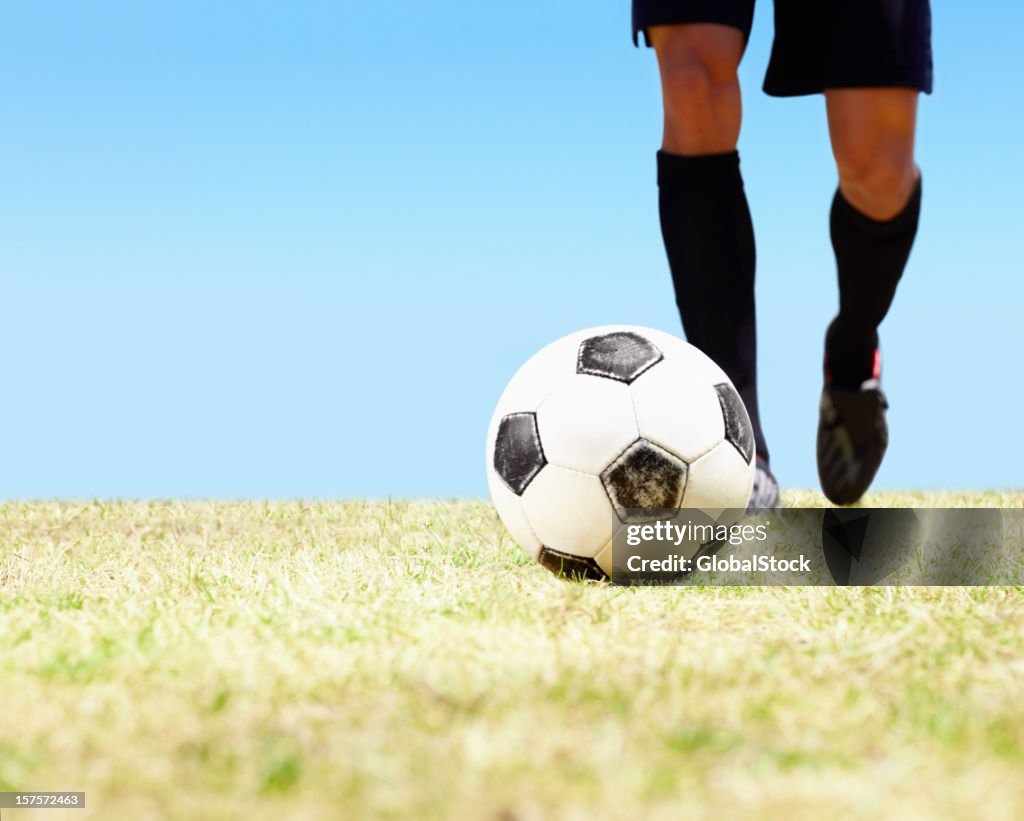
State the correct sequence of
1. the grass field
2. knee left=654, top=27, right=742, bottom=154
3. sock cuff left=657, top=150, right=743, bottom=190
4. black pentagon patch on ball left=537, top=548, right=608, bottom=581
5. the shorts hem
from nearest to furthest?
the grass field → black pentagon patch on ball left=537, top=548, right=608, bottom=581 → knee left=654, top=27, right=742, bottom=154 → the shorts hem → sock cuff left=657, top=150, right=743, bottom=190

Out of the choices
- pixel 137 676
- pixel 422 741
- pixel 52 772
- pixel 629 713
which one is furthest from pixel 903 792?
pixel 137 676

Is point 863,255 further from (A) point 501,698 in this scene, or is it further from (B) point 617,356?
(A) point 501,698

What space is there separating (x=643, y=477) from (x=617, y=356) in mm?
380

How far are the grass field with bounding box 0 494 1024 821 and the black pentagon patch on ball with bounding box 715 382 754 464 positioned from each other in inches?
17.2

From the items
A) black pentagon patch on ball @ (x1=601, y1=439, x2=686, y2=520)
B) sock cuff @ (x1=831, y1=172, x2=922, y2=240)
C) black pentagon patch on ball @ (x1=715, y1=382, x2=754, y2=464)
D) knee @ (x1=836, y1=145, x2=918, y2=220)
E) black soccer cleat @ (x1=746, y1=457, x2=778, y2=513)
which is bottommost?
black soccer cleat @ (x1=746, y1=457, x2=778, y2=513)

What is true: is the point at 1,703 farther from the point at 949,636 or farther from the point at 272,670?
the point at 949,636

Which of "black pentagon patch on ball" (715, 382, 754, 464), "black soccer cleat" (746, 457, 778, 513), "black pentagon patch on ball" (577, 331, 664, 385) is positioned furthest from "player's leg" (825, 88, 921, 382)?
"black pentagon patch on ball" (577, 331, 664, 385)

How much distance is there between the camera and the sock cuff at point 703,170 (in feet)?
13.4

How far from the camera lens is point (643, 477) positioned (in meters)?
3.05

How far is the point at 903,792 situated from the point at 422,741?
0.72m

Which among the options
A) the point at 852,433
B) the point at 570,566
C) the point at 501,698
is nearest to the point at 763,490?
the point at 852,433

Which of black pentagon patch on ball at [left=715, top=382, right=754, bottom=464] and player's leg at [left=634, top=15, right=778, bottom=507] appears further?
player's leg at [left=634, top=15, right=778, bottom=507]

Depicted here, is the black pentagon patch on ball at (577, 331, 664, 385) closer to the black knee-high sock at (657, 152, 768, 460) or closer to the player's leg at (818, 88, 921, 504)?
the black knee-high sock at (657, 152, 768, 460)

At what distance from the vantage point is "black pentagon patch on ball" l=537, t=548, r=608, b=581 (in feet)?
10.5
